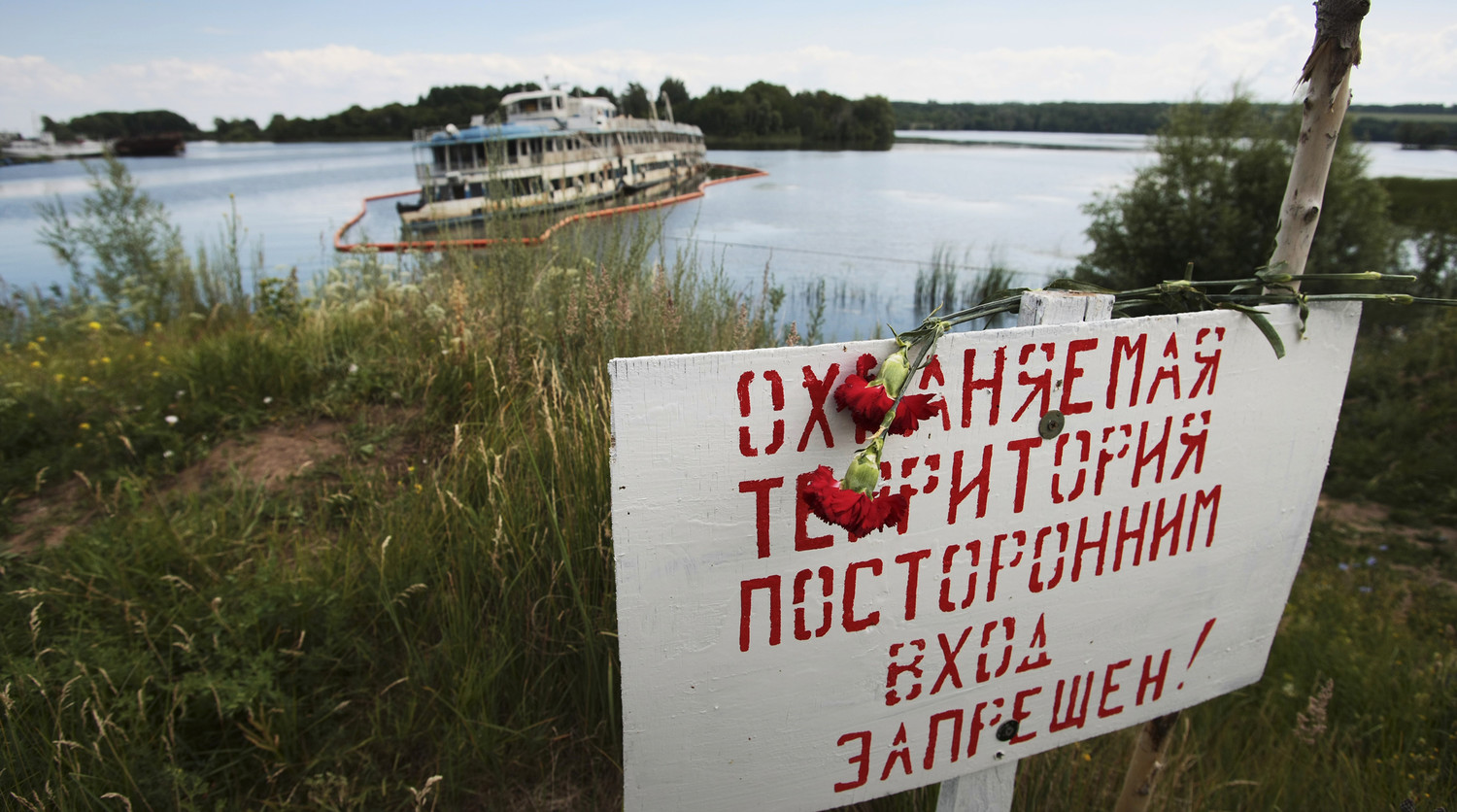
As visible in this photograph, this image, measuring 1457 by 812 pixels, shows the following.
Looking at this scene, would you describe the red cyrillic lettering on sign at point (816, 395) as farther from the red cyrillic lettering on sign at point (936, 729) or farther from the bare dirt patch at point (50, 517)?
the bare dirt patch at point (50, 517)

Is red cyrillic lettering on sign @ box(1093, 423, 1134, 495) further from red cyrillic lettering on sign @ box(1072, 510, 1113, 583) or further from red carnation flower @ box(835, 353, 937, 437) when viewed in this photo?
red carnation flower @ box(835, 353, 937, 437)

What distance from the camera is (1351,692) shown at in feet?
9.23

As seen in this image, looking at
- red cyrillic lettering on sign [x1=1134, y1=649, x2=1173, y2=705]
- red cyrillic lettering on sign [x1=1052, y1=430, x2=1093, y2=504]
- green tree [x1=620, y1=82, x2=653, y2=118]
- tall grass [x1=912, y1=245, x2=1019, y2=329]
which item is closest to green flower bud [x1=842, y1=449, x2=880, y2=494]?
red cyrillic lettering on sign [x1=1052, y1=430, x2=1093, y2=504]

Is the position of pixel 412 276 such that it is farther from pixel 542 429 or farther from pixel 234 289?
pixel 542 429

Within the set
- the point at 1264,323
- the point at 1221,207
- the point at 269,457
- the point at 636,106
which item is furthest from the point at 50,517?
→ the point at 636,106

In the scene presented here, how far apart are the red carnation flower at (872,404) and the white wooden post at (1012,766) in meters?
0.30

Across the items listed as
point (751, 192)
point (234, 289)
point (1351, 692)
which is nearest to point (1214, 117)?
point (751, 192)

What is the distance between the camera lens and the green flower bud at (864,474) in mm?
917

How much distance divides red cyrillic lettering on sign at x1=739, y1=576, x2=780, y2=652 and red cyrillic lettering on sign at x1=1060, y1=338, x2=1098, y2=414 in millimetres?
557

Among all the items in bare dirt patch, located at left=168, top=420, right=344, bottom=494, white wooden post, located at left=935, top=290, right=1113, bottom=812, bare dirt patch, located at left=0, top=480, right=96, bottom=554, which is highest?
white wooden post, located at left=935, top=290, right=1113, bottom=812

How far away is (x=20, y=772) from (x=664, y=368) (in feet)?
6.12

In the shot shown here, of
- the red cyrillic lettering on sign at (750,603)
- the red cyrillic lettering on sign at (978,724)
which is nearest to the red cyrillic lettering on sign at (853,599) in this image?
the red cyrillic lettering on sign at (750,603)

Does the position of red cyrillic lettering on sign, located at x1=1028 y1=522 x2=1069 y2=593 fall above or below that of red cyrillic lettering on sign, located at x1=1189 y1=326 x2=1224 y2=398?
below

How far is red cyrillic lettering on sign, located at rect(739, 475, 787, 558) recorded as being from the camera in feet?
3.35
